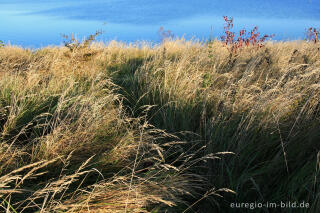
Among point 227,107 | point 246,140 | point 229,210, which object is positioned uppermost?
point 227,107

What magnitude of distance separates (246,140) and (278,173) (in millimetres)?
393

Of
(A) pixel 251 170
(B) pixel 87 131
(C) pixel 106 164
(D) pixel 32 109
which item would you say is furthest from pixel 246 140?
(D) pixel 32 109

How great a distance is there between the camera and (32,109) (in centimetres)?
340

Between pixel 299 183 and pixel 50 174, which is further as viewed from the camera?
pixel 50 174

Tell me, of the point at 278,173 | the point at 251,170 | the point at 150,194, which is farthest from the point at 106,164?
the point at 278,173

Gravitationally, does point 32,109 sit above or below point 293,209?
above

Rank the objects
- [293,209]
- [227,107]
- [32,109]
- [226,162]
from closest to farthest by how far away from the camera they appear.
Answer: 1. [293,209]
2. [226,162]
3. [227,107]
4. [32,109]

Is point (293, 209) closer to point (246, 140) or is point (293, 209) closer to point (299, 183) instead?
point (299, 183)

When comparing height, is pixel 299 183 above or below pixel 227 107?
below

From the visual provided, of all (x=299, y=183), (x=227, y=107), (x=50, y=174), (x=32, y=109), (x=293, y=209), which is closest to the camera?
(x=293, y=209)

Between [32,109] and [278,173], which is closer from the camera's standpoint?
[278,173]

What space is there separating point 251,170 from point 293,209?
22.9 inches

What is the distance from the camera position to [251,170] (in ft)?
8.18

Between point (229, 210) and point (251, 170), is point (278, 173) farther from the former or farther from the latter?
point (229, 210)
